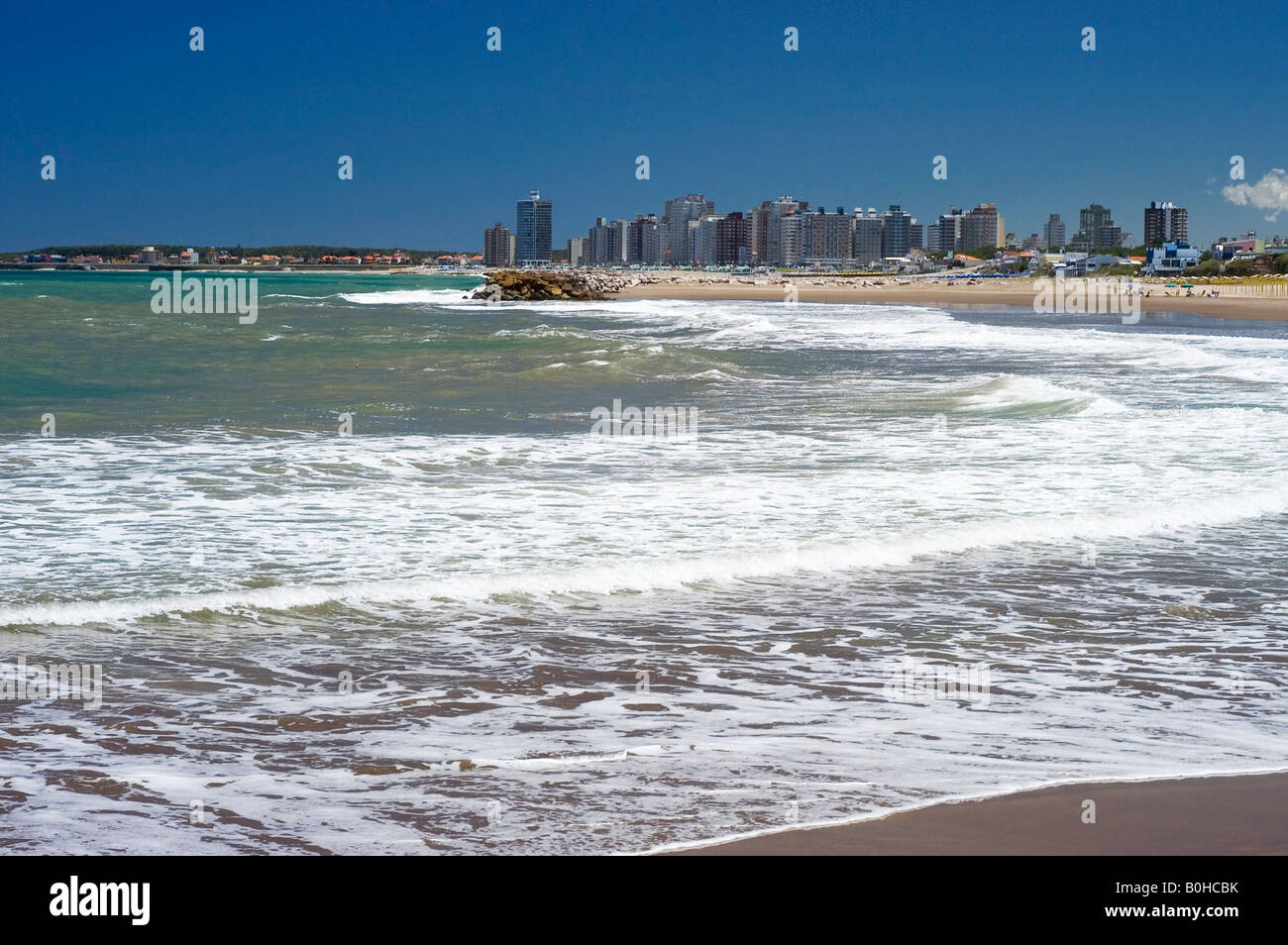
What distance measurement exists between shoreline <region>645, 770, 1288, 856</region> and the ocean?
12cm

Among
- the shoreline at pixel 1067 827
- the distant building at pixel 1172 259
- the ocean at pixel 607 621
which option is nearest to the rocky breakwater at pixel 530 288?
the ocean at pixel 607 621

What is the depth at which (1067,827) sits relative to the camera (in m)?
4.25

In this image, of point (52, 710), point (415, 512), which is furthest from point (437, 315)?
point (52, 710)

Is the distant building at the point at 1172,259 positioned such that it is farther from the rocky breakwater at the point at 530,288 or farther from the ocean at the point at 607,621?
the ocean at the point at 607,621

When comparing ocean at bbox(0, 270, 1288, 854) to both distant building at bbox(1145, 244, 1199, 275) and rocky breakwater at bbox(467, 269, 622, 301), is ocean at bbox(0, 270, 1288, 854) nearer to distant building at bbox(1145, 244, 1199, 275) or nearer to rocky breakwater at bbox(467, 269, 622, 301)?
rocky breakwater at bbox(467, 269, 622, 301)

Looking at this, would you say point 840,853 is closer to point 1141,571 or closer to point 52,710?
point 52,710

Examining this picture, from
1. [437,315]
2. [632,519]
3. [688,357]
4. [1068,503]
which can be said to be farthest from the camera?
[437,315]

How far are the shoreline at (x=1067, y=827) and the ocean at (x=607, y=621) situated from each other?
12cm

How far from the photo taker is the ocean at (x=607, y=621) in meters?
4.59

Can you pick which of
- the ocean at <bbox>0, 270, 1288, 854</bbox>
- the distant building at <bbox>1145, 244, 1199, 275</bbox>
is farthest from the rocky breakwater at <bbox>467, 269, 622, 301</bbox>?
the distant building at <bbox>1145, 244, 1199, 275</bbox>

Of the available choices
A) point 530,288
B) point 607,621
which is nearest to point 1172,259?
point 530,288

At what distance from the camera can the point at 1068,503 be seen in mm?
10656

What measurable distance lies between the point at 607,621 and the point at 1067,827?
328 centimetres
